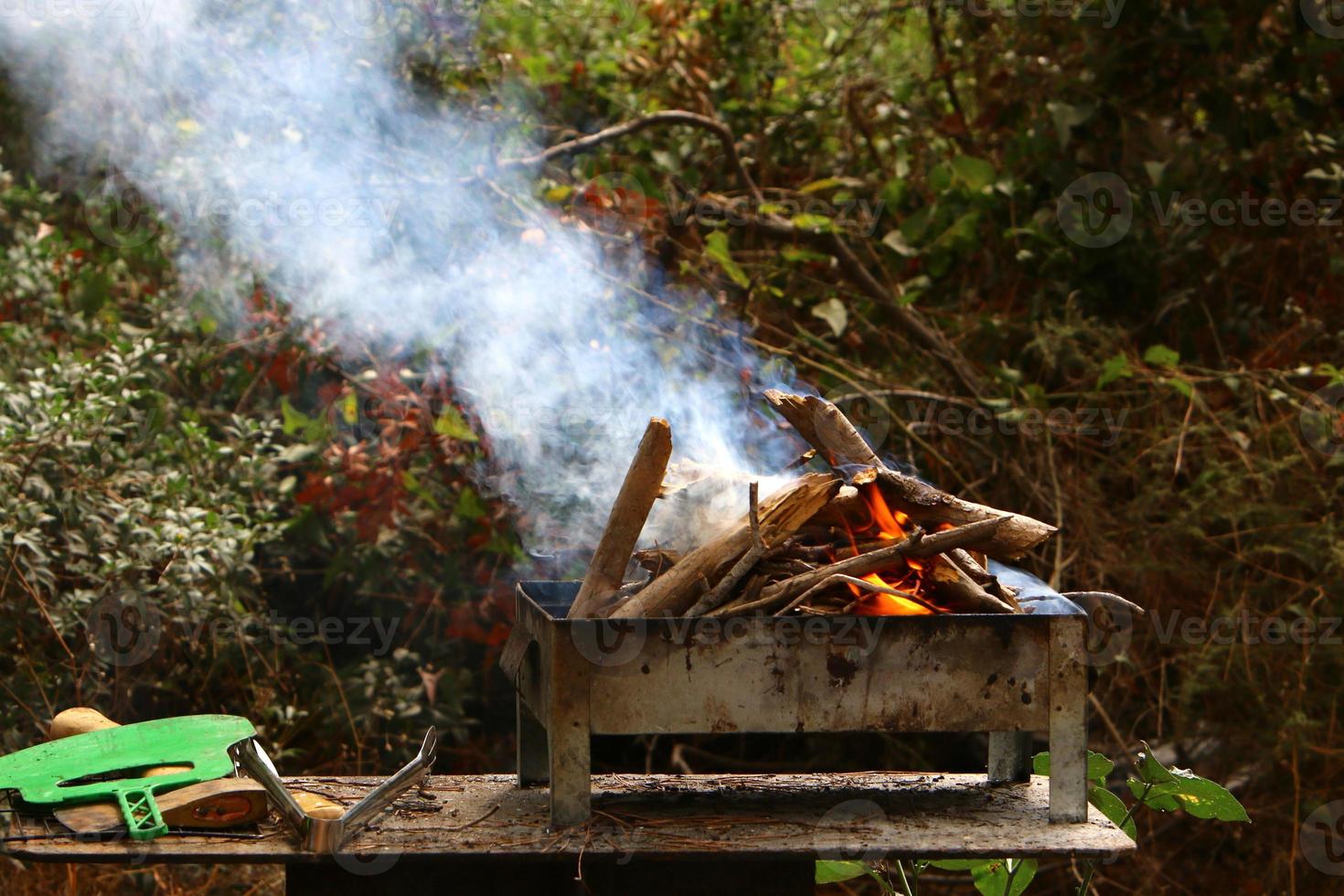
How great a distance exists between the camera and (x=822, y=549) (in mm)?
3254

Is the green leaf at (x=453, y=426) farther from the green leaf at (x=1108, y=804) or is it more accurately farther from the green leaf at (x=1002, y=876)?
the green leaf at (x=1108, y=804)

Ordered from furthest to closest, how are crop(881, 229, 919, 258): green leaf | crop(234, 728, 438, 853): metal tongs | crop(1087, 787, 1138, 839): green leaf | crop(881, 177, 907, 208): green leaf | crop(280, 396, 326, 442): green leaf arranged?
crop(881, 177, 907, 208): green leaf, crop(881, 229, 919, 258): green leaf, crop(280, 396, 326, 442): green leaf, crop(1087, 787, 1138, 839): green leaf, crop(234, 728, 438, 853): metal tongs

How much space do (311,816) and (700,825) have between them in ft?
2.71

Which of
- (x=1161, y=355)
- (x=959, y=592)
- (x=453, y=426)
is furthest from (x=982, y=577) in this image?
(x=1161, y=355)

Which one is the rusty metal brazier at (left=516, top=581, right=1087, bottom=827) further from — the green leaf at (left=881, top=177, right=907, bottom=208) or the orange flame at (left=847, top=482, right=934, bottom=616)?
the green leaf at (left=881, top=177, right=907, bottom=208)

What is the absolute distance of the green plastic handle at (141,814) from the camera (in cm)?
280

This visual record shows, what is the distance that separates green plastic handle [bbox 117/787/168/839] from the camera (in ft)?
9.19

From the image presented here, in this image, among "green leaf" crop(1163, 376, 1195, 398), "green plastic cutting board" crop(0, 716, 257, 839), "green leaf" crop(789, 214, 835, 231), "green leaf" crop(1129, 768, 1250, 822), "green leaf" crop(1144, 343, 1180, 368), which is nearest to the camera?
"green plastic cutting board" crop(0, 716, 257, 839)

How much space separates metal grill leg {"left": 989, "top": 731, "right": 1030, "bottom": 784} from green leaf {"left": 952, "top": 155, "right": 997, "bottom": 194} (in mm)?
3461

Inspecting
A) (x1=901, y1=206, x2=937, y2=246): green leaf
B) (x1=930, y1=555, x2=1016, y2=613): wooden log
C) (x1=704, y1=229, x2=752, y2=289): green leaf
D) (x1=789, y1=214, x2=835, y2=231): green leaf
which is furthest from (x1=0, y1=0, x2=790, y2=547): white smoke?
(x1=930, y1=555, x2=1016, y2=613): wooden log

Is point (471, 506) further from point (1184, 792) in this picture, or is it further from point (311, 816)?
point (1184, 792)

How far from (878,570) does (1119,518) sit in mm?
2832

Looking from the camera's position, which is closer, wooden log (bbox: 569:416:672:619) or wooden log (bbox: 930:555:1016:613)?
wooden log (bbox: 930:555:1016:613)

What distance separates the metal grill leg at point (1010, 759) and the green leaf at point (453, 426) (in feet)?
7.34
